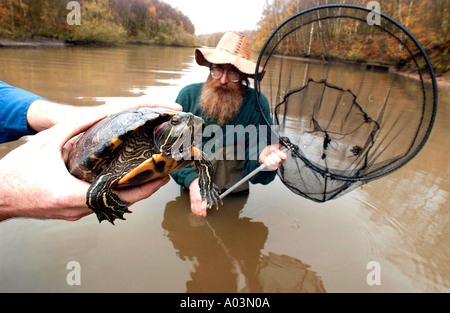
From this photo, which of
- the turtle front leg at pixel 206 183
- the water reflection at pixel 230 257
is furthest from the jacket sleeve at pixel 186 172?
the turtle front leg at pixel 206 183

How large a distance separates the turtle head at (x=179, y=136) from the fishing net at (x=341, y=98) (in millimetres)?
1033

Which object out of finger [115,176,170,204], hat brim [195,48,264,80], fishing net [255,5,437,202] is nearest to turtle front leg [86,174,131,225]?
finger [115,176,170,204]

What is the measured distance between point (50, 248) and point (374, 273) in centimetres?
348

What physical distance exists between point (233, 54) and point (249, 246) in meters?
2.71

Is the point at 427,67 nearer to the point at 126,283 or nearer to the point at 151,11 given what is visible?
the point at 126,283

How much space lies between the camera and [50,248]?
2.69m

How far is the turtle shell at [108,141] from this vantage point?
2.04 metres

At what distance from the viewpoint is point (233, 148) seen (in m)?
3.79

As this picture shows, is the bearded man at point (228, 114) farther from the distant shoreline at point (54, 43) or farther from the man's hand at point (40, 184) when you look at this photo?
the man's hand at point (40, 184)

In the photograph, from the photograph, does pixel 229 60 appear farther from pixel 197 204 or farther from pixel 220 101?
pixel 197 204

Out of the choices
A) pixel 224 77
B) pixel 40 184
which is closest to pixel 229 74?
pixel 224 77

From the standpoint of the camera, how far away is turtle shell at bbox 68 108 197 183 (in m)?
2.04

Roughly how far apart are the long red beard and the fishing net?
2.43 ft
